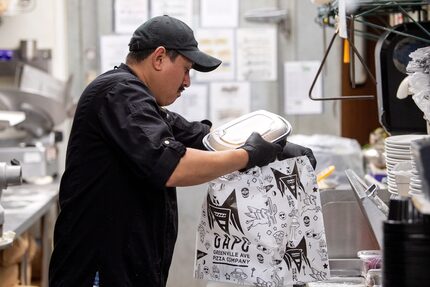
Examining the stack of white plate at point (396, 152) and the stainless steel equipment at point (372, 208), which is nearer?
the stainless steel equipment at point (372, 208)

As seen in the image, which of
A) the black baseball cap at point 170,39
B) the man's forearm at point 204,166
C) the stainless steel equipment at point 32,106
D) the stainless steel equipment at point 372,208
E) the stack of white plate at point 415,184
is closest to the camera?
the stainless steel equipment at point 372,208

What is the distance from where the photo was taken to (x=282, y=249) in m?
2.31

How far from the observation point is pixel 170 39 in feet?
8.36

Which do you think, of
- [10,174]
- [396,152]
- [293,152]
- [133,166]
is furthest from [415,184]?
[10,174]

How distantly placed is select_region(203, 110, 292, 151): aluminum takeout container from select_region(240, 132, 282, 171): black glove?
2.5 inches

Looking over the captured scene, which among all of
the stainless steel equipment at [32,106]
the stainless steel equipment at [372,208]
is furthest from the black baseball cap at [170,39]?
the stainless steel equipment at [32,106]

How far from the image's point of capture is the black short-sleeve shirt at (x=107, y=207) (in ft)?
8.00

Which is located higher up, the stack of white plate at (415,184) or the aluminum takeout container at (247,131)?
the aluminum takeout container at (247,131)

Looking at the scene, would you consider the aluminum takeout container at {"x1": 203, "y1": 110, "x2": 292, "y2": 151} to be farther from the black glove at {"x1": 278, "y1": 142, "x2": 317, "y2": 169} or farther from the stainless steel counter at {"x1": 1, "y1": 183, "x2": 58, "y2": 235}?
the stainless steel counter at {"x1": 1, "y1": 183, "x2": 58, "y2": 235}

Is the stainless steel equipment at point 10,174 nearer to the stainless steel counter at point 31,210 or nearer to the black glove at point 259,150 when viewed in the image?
the stainless steel counter at point 31,210

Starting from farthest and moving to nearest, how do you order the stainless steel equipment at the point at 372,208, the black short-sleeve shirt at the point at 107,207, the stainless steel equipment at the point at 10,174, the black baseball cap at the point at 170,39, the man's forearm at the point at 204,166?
the stainless steel equipment at the point at 10,174 → the black baseball cap at the point at 170,39 → the black short-sleeve shirt at the point at 107,207 → the man's forearm at the point at 204,166 → the stainless steel equipment at the point at 372,208

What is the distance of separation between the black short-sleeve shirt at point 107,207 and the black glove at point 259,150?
259 mm

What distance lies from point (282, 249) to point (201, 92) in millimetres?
3312

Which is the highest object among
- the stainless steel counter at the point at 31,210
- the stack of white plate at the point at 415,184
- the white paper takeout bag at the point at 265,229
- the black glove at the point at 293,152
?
the black glove at the point at 293,152
